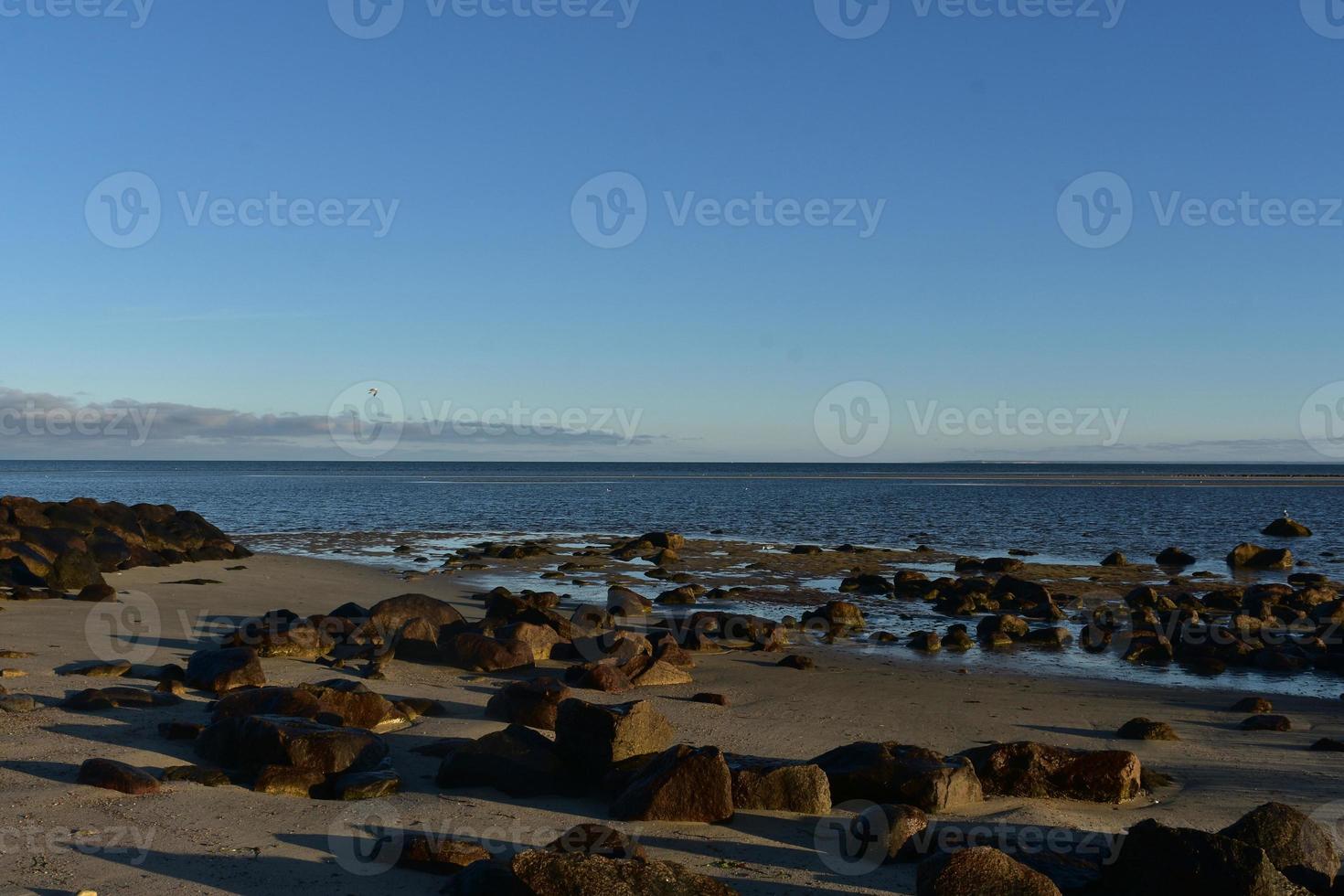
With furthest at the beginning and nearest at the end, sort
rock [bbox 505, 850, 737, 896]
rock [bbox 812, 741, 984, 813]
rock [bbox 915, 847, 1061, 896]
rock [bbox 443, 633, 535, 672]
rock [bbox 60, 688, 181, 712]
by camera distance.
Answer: rock [bbox 443, 633, 535, 672], rock [bbox 60, 688, 181, 712], rock [bbox 812, 741, 984, 813], rock [bbox 915, 847, 1061, 896], rock [bbox 505, 850, 737, 896]

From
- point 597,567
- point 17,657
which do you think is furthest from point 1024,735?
point 597,567

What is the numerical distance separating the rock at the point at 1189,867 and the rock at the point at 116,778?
23.1 feet

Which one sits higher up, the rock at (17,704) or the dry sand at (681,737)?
the rock at (17,704)

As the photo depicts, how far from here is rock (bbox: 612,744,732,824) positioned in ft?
26.6

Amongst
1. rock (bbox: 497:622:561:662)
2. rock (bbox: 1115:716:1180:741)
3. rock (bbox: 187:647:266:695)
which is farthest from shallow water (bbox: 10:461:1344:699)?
rock (bbox: 187:647:266:695)

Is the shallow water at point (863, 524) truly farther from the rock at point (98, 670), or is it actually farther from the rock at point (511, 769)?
the rock at point (98, 670)

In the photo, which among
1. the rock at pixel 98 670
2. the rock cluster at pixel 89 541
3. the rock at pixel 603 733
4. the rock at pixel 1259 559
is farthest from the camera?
the rock at pixel 1259 559

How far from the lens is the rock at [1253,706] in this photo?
13367mm

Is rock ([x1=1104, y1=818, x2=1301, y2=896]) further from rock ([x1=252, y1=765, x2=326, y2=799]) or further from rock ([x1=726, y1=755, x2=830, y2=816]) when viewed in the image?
rock ([x1=252, y1=765, x2=326, y2=799])

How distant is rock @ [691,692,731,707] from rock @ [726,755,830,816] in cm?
433

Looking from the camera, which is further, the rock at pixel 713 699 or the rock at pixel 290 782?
the rock at pixel 713 699

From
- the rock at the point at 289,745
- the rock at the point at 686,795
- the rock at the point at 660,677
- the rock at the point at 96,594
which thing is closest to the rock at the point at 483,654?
the rock at the point at 660,677

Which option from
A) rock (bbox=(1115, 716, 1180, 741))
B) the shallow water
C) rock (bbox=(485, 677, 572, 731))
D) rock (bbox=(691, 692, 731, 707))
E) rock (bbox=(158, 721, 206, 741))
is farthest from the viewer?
the shallow water

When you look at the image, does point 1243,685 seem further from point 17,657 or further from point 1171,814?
point 17,657
